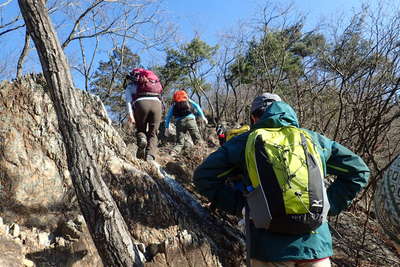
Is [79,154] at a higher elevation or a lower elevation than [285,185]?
higher

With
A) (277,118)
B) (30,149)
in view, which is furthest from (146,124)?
(277,118)

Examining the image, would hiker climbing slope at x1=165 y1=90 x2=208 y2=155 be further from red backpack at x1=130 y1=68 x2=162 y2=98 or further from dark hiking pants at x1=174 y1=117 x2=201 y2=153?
red backpack at x1=130 y1=68 x2=162 y2=98

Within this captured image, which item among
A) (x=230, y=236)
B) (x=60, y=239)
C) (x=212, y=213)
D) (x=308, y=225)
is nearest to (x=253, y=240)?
(x=308, y=225)

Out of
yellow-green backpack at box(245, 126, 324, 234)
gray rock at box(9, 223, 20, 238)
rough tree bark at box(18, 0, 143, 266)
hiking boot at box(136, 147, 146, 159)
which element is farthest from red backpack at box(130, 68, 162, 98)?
yellow-green backpack at box(245, 126, 324, 234)

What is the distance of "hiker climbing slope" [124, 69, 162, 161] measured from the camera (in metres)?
4.69

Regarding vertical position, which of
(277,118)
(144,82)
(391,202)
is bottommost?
(391,202)

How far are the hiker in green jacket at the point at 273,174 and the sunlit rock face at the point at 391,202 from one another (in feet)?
1.83

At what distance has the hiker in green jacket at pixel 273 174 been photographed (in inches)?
69.1

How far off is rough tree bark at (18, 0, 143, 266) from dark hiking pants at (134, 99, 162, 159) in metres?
2.24

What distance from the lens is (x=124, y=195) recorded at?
335cm

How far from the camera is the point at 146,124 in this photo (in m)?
4.93

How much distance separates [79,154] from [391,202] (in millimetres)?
1999

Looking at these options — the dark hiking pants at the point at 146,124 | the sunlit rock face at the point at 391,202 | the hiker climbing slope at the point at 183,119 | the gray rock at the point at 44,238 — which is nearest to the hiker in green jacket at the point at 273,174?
the sunlit rock face at the point at 391,202

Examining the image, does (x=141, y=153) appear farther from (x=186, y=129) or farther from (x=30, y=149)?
(x=186, y=129)
